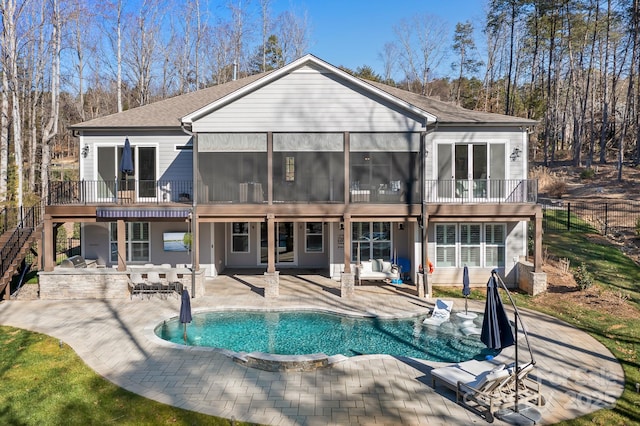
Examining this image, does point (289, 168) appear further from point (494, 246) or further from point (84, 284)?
point (494, 246)

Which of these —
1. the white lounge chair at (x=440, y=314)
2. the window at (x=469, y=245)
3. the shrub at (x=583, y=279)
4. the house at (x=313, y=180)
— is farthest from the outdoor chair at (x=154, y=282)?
the shrub at (x=583, y=279)

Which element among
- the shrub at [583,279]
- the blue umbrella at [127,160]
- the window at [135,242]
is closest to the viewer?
the shrub at [583,279]

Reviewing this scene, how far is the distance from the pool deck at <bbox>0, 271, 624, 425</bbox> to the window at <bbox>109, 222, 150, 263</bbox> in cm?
473

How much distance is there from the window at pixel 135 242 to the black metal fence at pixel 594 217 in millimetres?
19503

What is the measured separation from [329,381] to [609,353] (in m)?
6.81

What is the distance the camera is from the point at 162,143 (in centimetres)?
1759

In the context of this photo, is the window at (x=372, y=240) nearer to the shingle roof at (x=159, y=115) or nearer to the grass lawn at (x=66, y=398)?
the shingle roof at (x=159, y=115)

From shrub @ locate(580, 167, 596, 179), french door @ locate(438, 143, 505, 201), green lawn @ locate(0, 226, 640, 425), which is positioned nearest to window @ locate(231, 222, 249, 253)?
french door @ locate(438, 143, 505, 201)

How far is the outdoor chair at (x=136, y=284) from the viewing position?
15.1 metres

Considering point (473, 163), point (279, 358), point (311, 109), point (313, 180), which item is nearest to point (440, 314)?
point (279, 358)

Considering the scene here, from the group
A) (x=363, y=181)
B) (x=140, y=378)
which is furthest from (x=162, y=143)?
(x=140, y=378)

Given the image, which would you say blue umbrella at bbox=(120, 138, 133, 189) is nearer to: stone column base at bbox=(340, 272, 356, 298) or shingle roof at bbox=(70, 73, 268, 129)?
shingle roof at bbox=(70, 73, 268, 129)

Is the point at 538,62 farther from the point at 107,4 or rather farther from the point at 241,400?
the point at 241,400

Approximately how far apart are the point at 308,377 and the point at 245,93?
11.0 metres
